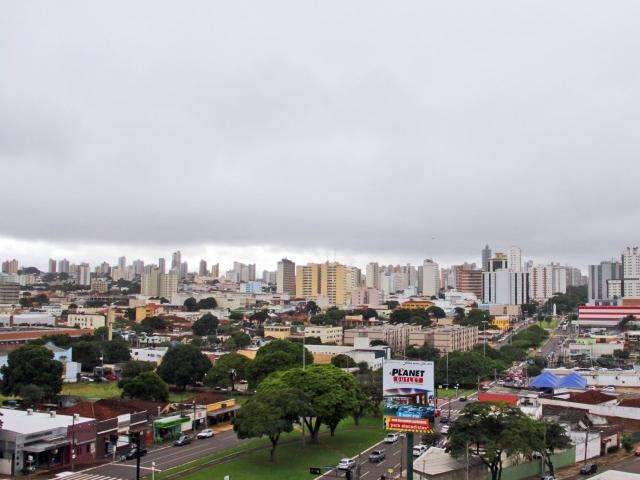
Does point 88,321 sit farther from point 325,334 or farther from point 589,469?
point 589,469

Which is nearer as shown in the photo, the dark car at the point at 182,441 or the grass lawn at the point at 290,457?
the grass lawn at the point at 290,457

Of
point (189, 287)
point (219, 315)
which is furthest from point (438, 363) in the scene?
point (189, 287)

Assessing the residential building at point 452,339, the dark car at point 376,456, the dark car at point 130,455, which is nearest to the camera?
the dark car at point 376,456

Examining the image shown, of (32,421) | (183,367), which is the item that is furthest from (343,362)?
(32,421)

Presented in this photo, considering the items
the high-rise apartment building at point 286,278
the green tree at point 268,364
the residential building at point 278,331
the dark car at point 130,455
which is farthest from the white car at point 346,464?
the high-rise apartment building at point 286,278

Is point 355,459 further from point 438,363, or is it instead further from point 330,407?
point 438,363

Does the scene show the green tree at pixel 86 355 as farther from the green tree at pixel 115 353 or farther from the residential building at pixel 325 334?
the residential building at pixel 325 334
